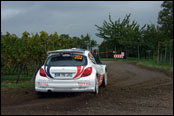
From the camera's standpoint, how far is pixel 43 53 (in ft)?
44.2

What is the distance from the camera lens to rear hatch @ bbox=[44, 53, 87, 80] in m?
8.39

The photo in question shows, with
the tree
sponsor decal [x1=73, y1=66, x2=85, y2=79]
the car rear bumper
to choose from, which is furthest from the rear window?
the tree

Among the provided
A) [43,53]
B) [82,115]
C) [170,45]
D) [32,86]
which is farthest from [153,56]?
[82,115]

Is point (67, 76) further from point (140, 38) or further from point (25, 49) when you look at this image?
point (140, 38)

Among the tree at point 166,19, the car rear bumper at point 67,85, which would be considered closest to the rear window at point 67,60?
the car rear bumper at point 67,85

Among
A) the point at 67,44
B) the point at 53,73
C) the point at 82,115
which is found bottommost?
the point at 82,115

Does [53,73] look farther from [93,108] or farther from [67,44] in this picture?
[67,44]

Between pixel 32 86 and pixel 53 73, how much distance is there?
9.41ft

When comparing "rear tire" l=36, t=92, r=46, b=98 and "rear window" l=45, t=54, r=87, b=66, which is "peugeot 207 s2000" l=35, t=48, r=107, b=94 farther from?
"rear tire" l=36, t=92, r=46, b=98

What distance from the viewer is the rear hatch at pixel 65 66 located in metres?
8.39

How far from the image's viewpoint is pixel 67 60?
28.8ft

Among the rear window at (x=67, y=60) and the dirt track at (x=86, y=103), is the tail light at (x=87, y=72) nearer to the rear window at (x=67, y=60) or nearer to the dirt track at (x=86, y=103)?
the rear window at (x=67, y=60)

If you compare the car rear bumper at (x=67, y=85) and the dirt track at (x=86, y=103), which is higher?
the car rear bumper at (x=67, y=85)

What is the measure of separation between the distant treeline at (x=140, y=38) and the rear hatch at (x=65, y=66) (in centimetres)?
423
